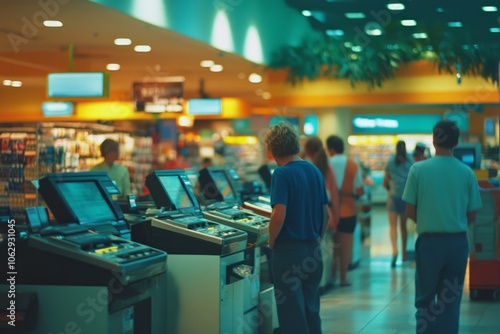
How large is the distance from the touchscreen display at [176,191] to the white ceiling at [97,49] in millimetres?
2771

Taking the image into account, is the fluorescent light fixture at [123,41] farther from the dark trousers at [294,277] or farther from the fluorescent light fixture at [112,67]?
the dark trousers at [294,277]

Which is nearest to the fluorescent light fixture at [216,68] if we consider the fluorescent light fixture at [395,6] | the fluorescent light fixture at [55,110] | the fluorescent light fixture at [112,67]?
the fluorescent light fixture at [112,67]

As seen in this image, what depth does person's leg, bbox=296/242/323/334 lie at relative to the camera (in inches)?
211

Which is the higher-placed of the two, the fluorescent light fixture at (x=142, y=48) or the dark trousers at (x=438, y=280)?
the fluorescent light fixture at (x=142, y=48)

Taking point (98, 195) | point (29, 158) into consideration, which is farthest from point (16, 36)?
point (98, 195)

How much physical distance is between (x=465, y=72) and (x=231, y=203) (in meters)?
7.37

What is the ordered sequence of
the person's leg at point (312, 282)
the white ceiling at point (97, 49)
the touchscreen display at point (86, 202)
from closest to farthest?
the touchscreen display at point (86, 202), the person's leg at point (312, 282), the white ceiling at point (97, 49)

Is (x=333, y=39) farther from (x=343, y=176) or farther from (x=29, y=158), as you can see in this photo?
(x=29, y=158)

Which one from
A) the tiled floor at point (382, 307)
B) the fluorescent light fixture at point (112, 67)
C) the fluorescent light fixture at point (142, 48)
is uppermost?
the fluorescent light fixture at point (142, 48)

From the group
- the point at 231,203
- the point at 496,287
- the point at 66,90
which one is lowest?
the point at 496,287

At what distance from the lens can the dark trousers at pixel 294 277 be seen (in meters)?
5.32

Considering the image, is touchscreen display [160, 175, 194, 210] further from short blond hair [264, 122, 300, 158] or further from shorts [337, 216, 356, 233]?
shorts [337, 216, 356, 233]

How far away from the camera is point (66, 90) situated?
1155cm

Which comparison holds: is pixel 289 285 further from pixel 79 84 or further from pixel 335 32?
pixel 335 32
